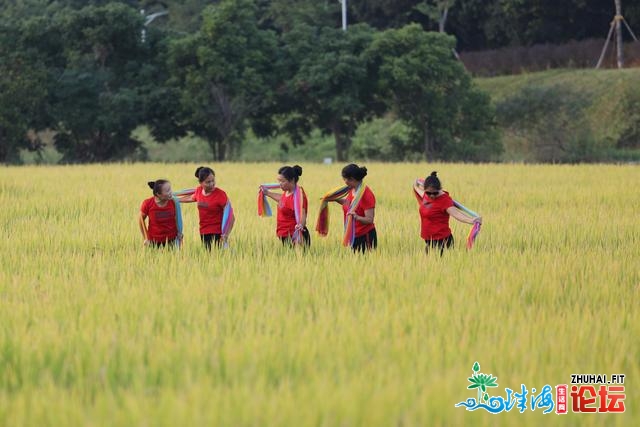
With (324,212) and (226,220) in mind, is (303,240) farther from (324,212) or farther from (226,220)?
(226,220)

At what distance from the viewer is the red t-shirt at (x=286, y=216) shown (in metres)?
9.97

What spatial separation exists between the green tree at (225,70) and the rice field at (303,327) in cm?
2425

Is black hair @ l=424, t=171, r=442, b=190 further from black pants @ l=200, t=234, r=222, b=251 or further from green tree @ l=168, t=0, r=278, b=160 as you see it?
green tree @ l=168, t=0, r=278, b=160

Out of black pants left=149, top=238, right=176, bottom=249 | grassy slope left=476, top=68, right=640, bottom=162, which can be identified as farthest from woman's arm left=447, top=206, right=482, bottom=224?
grassy slope left=476, top=68, right=640, bottom=162

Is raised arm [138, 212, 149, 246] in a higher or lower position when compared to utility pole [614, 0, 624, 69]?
lower

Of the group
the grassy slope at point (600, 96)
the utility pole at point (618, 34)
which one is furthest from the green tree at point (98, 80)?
the utility pole at point (618, 34)

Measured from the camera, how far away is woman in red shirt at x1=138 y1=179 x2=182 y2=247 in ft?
31.9

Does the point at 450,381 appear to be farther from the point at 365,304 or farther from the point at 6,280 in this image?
the point at 6,280

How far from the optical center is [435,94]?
3634 cm

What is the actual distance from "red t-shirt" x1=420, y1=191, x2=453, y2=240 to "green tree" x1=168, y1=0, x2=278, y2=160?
26.6 m

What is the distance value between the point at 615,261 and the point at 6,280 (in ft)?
15.7

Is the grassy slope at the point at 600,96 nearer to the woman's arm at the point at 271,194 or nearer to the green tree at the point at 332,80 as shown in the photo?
the green tree at the point at 332,80

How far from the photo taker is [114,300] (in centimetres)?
702

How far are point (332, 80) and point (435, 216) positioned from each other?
27.5 metres
